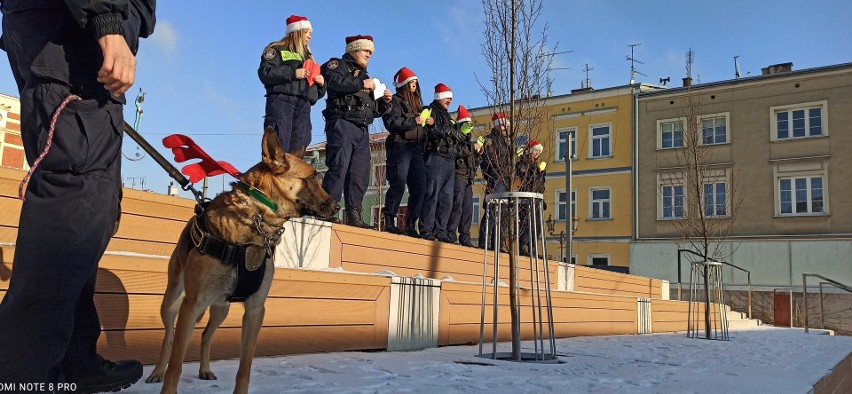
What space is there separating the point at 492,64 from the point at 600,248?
25874mm

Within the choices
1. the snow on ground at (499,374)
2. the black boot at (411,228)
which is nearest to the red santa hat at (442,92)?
the black boot at (411,228)

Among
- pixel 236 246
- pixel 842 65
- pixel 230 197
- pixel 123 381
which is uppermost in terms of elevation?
pixel 842 65

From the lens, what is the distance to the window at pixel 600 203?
3095 cm

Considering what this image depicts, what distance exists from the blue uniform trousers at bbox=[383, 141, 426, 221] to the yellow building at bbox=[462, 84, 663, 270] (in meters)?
21.1

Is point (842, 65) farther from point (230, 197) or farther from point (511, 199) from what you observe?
point (230, 197)

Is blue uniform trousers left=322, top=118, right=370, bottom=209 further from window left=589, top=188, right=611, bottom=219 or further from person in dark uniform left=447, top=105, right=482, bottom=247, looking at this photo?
window left=589, top=188, right=611, bottom=219

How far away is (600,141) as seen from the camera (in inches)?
1239

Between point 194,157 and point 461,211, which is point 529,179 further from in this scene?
point 194,157

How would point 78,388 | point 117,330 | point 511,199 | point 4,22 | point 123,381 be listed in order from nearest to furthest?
point 4,22 → point 78,388 → point 123,381 → point 117,330 → point 511,199

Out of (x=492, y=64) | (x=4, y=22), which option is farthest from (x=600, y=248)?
(x=4, y=22)

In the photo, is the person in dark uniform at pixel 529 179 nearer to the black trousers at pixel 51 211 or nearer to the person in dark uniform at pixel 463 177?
the person in dark uniform at pixel 463 177

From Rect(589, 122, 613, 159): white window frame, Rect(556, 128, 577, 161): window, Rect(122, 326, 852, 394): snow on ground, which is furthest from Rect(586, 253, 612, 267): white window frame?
Rect(122, 326, 852, 394): snow on ground

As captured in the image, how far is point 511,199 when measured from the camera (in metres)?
5.77

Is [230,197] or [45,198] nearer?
[45,198]
